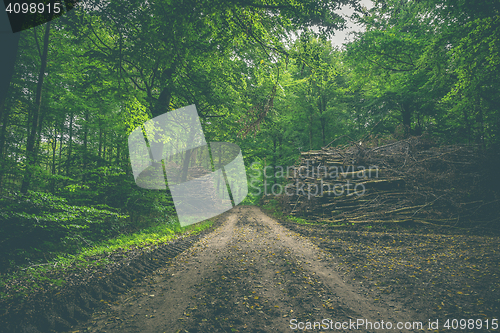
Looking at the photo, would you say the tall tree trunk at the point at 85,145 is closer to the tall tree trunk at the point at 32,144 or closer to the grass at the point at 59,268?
the tall tree trunk at the point at 32,144

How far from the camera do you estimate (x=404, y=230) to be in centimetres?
838

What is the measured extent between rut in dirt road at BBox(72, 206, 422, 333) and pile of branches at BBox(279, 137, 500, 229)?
558cm

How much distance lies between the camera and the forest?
15.7 ft

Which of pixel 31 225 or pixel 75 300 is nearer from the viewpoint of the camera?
pixel 75 300

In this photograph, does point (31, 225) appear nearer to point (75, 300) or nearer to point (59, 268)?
point (59, 268)

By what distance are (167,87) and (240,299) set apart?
340 inches

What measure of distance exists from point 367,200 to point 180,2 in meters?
10.4

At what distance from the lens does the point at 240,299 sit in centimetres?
368

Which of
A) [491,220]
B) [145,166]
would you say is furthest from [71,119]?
[491,220]

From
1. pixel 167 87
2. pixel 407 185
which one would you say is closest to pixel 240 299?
pixel 167 87

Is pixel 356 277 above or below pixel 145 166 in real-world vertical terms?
below

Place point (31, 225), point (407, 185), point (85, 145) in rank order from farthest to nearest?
point (85, 145) < point (407, 185) < point (31, 225)

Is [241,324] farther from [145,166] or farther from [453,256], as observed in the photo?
[145,166]

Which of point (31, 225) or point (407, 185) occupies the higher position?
point (407, 185)
